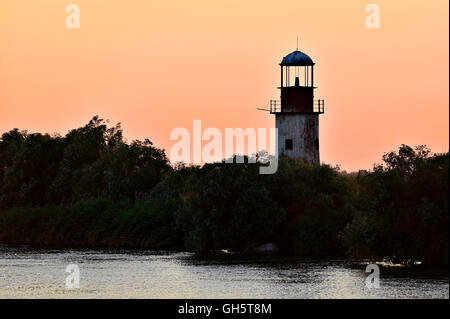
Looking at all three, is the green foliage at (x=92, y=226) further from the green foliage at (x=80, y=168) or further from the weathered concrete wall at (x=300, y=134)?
the weathered concrete wall at (x=300, y=134)

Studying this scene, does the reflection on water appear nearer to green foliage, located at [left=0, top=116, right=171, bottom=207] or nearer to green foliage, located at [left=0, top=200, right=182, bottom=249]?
green foliage, located at [left=0, top=200, right=182, bottom=249]

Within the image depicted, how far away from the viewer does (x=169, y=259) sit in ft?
297

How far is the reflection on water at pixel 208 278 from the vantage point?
70.9 meters

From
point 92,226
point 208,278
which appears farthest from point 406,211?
point 92,226

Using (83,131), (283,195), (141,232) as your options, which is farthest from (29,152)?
(283,195)

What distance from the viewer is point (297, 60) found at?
10512cm

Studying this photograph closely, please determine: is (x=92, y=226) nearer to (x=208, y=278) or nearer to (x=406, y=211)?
(x=208, y=278)

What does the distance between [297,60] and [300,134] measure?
527cm

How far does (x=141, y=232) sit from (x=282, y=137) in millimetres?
12108

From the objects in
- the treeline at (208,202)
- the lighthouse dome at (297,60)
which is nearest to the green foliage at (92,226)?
the treeline at (208,202)

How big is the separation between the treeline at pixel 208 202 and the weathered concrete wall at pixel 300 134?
392cm
